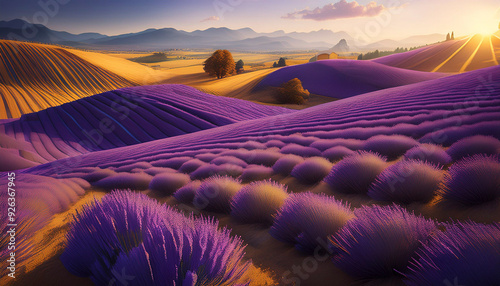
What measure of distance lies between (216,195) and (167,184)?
921 millimetres

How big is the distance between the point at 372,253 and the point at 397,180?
0.99 metres

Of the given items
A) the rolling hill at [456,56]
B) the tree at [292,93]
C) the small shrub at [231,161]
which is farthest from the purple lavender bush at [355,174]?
the rolling hill at [456,56]

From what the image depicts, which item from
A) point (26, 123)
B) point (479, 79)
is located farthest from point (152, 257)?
point (26, 123)

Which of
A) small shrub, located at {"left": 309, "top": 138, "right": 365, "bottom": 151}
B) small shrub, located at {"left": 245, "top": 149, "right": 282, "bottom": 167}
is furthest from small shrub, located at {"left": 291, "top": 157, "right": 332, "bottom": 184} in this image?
small shrub, located at {"left": 309, "top": 138, "right": 365, "bottom": 151}

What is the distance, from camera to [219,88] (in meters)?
33.6

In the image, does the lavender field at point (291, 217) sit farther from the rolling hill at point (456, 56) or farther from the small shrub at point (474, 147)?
the rolling hill at point (456, 56)

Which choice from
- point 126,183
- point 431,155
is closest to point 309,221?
point 431,155

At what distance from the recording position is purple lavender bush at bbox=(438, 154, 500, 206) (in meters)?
1.42

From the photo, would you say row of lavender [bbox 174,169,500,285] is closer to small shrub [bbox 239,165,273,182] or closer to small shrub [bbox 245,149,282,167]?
small shrub [bbox 239,165,273,182]

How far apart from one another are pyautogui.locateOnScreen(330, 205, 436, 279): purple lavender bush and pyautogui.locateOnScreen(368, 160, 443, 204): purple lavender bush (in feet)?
1.99

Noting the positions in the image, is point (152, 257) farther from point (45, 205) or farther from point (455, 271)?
point (45, 205)

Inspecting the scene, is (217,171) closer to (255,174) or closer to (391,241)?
(255,174)

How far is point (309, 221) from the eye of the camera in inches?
51.0

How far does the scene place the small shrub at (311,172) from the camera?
7.99ft
